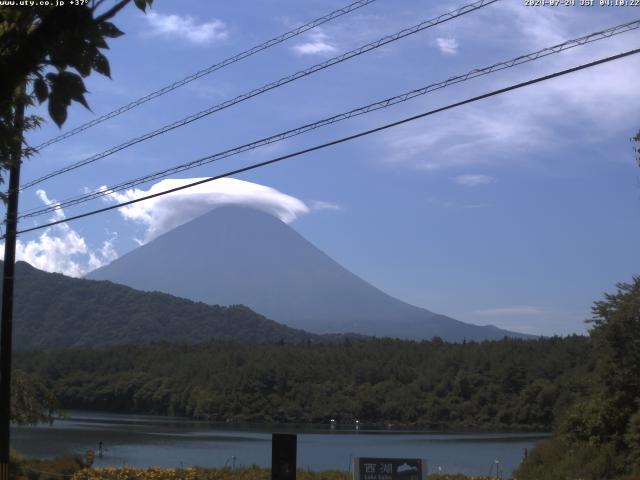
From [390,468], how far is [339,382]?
69915mm

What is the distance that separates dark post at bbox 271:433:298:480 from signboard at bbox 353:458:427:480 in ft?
2.63

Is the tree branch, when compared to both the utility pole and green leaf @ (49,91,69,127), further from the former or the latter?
the utility pole

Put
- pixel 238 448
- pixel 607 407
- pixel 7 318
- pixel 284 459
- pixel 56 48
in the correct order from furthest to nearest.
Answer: pixel 238 448 < pixel 607 407 < pixel 7 318 < pixel 284 459 < pixel 56 48

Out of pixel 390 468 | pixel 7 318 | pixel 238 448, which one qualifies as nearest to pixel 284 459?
pixel 390 468

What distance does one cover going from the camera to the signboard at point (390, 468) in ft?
32.3

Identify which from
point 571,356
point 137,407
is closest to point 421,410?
point 571,356

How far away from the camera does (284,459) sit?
942cm

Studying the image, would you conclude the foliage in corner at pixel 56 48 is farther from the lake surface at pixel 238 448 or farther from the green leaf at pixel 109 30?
the lake surface at pixel 238 448

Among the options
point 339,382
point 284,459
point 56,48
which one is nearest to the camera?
point 56,48

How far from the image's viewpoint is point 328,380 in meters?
79.9

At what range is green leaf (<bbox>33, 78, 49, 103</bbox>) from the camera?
3.96 metres

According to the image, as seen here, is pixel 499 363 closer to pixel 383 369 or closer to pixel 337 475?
pixel 383 369

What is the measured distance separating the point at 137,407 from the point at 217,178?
254ft

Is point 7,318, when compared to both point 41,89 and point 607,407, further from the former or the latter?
point 607,407
